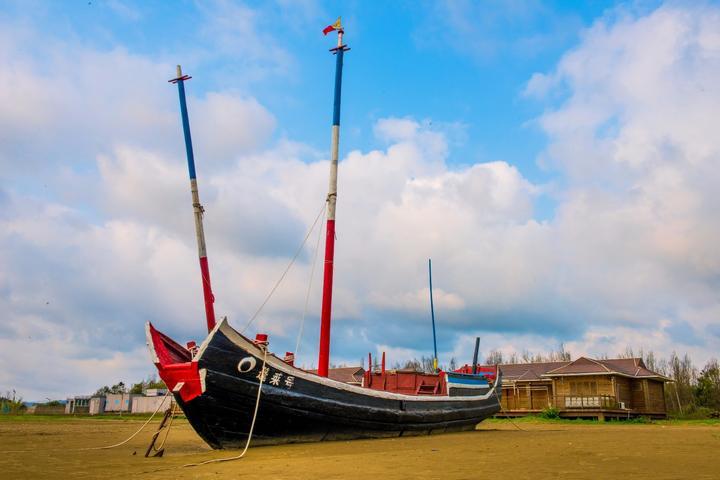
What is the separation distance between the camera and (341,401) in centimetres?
1505

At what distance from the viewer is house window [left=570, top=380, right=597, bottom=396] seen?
Result: 3666 centimetres

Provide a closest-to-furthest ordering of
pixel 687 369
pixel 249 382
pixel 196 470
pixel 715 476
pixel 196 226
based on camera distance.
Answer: pixel 715 476 < pixel 196 470 < pixel 249 382 < pixel 196 226 < pixel 687 369

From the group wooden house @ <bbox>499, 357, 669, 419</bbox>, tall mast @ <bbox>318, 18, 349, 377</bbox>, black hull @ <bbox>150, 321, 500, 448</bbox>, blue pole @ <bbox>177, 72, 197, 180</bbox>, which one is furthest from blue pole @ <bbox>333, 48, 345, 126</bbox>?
wooden house @ <bbox>499, 357, 669, 419</bbox>

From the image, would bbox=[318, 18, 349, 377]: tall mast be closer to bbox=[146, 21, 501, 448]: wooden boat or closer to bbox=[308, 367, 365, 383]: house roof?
bbox=[146, 21, 501, 448]: wooden boat

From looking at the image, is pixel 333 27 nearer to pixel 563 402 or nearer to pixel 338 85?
pixel 338 85

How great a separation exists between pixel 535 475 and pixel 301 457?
4.77 m

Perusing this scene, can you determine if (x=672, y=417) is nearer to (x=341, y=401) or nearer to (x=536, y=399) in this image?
(x=536, y=399)

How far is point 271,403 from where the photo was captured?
13.5m

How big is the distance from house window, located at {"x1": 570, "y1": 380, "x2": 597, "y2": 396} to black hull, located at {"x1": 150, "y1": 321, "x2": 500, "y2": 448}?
966 inches

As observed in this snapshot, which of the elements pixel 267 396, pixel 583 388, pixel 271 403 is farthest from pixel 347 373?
pixel 267 396

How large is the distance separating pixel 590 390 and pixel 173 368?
1245 inches

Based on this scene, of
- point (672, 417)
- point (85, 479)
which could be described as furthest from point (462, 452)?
point (672, 417)

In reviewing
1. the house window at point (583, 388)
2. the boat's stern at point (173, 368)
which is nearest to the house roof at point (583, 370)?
the house window at point (583, 388)

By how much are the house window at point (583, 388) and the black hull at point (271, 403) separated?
24544 mm
